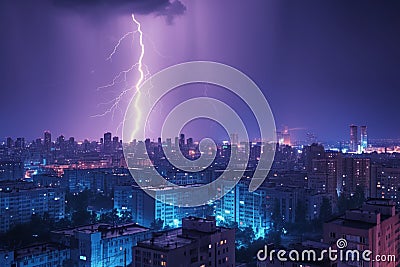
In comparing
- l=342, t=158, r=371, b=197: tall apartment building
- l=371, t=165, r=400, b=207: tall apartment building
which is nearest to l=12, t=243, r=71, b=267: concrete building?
l=371, t=165, r=400, b=207: tall apartment building

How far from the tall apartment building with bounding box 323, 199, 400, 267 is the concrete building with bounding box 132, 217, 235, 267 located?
933mm

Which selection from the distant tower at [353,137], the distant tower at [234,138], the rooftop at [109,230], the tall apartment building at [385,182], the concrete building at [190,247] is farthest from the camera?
the distant tower at [353,137]

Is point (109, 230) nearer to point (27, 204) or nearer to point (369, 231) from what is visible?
point (27, 204)

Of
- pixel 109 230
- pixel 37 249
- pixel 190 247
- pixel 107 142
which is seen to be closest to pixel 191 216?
pixel 190 247

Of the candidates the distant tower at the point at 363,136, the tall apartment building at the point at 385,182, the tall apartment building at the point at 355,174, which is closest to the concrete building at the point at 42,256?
the tall apartment building at the point at 385,182

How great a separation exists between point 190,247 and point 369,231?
1346mm

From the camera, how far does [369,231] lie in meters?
3.06

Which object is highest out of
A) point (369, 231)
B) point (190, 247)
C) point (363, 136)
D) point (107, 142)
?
point (363, 136)

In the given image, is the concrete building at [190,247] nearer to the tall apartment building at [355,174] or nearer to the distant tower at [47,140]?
the tall apartment building at [355,174]

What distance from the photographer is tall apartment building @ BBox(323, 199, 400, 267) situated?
3.08 m

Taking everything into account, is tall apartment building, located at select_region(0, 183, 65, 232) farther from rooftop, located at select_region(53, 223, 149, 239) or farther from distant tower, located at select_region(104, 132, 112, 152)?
distant tower, located at select_region(104, 132, 112, 152)

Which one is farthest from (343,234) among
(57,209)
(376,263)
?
(57,209)

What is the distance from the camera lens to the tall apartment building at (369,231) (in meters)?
3.08

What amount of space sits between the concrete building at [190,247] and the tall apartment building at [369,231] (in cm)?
93
